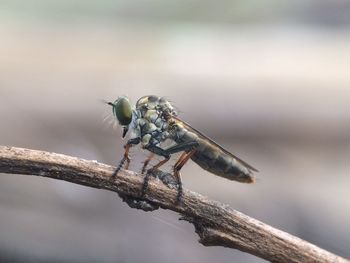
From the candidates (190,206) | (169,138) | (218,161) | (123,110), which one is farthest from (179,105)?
(190,206)

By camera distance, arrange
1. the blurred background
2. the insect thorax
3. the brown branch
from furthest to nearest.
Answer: the blurred background → the insect thorax → the brown branch

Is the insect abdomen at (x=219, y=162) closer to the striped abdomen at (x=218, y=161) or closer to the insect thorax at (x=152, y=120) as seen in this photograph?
the striped abdomen at (x=218, y=161)

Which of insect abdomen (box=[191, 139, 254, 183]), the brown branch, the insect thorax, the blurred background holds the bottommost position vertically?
the brown branch

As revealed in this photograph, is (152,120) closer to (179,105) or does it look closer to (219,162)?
(219,162)

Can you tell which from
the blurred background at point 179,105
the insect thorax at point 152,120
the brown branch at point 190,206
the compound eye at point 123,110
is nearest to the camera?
the brown branch at point 190,206

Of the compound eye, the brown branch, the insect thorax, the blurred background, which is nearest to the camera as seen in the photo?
the brown branch

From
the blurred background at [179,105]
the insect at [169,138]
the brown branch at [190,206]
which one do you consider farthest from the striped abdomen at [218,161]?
the brown branch at [190,206]

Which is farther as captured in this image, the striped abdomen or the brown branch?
the striped abdomen

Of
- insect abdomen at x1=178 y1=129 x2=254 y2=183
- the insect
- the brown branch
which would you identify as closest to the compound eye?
the insect

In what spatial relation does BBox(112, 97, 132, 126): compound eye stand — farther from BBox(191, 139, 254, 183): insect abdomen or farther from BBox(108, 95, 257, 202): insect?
BBox(191, 139, 254, 183): insect abdomen

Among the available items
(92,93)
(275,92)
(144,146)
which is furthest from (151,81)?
(144,146)
